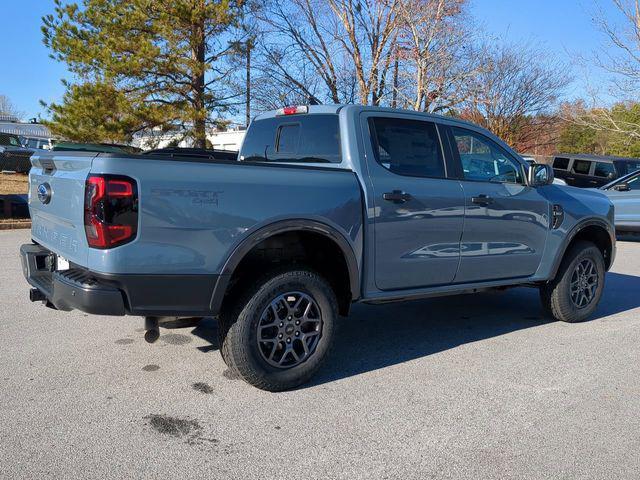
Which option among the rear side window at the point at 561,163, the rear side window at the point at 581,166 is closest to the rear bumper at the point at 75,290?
the rear side window at the point at 581,166

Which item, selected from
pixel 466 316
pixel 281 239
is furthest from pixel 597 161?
pixel 281 239

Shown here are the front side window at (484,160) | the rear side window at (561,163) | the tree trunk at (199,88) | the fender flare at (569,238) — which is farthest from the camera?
the rear side window at (561,163)

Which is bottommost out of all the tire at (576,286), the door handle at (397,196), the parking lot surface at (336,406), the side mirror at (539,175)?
the parking lot surface at (336,406)

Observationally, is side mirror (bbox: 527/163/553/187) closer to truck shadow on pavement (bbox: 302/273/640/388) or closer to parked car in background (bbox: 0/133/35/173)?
truck shadow on pavement (bbox: 302/273/640/388)

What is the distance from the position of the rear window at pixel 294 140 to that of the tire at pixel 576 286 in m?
2.89

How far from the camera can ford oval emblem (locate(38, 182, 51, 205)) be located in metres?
3.84

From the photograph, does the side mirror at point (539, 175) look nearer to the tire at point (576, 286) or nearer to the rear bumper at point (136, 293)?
the tire at point (576, 286)

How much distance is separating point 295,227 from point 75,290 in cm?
139

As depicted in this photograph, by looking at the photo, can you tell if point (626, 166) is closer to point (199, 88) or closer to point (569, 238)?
point (199, 88)

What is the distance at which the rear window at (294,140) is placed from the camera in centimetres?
446

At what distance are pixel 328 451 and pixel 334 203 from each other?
1624 millimetres

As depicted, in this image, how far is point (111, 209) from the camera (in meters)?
3.19

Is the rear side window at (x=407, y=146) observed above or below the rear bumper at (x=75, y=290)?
above

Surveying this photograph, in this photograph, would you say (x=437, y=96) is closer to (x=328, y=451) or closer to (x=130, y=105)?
(x=130, y=105)
